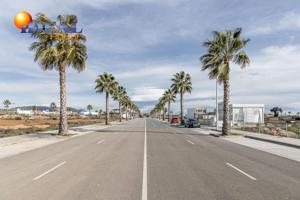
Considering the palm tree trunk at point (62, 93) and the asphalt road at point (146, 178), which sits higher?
the palm tree trunk at point (62, 93)

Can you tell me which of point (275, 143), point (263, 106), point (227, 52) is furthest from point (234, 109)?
point (275, 143)

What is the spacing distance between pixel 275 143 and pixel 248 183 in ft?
50.8

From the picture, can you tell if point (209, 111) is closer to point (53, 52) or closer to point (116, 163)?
point (53, 52)

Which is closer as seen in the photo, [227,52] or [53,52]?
[53,52]

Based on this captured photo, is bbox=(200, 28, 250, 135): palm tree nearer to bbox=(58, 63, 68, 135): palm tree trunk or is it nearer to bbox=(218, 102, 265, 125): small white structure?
bbox=(58, 63, 68, 135): palm tree trunk

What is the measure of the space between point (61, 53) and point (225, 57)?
50.4ft

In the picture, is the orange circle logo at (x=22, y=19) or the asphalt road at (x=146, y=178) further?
the orange circle logo at (x=22, y=19)

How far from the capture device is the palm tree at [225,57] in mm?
29891

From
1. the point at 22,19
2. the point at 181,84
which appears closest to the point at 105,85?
the point at 181,84

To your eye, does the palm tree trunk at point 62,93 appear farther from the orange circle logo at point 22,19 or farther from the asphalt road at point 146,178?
the orange circle logo at point 22,19

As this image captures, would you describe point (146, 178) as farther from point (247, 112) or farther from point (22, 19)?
point (247, 112)

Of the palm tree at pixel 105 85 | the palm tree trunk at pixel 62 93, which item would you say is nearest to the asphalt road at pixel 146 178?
the palm tree trunk at pixel 62 93

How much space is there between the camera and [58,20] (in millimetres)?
28141

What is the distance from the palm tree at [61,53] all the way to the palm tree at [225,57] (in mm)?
12365
